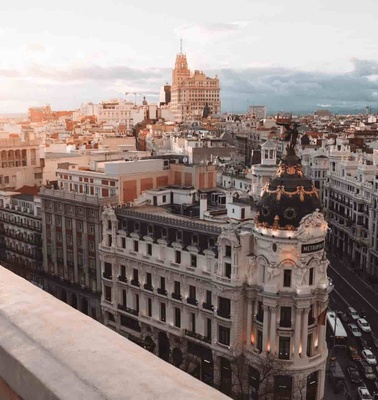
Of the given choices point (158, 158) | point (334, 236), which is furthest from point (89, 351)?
point (334, 236)

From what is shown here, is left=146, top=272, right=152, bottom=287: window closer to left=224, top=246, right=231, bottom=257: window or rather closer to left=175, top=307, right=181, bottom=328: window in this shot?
left=175, top=307, right=181, bottom=328: window

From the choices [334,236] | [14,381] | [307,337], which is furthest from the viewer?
[334,236]

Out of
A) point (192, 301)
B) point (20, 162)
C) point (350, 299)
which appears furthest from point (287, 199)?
point (20, 162)

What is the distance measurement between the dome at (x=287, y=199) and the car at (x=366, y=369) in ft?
53.6

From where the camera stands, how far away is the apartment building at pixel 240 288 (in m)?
44.2

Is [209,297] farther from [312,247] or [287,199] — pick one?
[287,199]

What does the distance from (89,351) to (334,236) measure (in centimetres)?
9647

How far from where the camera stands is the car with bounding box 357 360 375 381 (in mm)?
50438

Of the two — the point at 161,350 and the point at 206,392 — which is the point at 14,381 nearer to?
the point at 206,392

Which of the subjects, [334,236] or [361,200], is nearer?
[361,200]

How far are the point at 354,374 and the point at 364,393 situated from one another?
15.0 ft

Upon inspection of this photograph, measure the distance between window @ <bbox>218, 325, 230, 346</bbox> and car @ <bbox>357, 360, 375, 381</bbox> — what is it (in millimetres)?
13243

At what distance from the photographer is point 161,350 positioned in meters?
54.2

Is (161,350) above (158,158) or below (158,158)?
below
